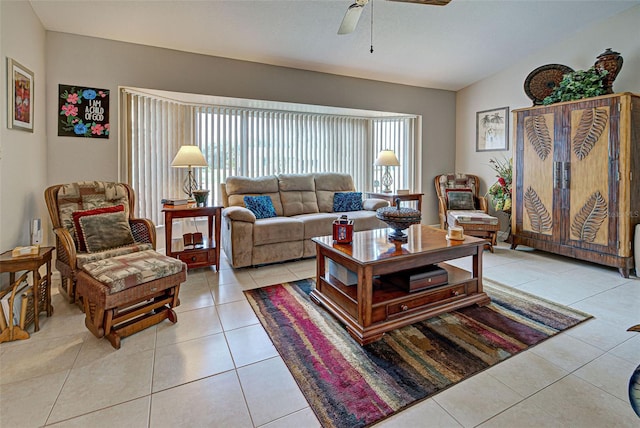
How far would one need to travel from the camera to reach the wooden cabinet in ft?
10.7

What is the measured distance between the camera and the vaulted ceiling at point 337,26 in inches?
122

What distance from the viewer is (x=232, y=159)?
184 inches

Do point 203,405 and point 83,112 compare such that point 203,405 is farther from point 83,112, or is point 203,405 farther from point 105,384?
point 83,112

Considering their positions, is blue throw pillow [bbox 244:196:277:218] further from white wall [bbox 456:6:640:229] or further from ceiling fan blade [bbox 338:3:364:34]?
white wall [bbox 456:6:640:229]

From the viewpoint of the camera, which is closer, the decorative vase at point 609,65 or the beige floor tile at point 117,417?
the beige floor tile at point 117,417

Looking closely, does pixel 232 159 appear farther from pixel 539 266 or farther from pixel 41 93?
pixel 539 266

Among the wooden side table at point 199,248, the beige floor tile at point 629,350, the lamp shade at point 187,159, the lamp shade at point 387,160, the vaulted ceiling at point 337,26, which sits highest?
the vaulted ceiling at point 337,26

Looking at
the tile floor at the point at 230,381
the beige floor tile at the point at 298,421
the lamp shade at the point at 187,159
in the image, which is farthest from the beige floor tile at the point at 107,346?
the lamp shade at the point at 187,159

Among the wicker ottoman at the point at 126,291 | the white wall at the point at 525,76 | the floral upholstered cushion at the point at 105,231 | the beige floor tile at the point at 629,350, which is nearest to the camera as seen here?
the beige floor tile at the point at 629,350

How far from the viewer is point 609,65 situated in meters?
3.44

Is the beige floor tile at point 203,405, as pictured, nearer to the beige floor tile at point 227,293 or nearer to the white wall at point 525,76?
the beige floor tile at point 227,293

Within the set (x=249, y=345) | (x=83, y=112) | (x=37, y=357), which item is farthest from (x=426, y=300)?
(x=83, y=112)

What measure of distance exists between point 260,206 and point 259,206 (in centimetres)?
1

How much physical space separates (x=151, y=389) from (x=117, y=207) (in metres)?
1.82
